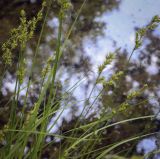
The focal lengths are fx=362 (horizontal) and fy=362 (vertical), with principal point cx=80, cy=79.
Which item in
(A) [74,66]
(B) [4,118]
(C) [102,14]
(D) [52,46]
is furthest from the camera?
(C) [102,14]

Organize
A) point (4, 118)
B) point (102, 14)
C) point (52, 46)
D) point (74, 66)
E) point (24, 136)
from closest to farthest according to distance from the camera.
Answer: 1. point (24, 136)
2. point (4, 118)
3. point (74, 66)
4. point (52, 46)
5. point (102, 14)

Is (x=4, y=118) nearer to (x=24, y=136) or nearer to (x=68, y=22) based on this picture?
(x=68, y=22)

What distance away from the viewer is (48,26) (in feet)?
11.9

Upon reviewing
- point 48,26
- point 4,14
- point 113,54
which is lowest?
point 113,54

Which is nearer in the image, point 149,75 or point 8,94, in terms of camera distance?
point 8,94

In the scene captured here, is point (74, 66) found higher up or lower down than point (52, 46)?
lower down

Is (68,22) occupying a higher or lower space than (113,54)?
higher

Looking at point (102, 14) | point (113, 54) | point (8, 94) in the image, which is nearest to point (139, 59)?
point (102, 14)

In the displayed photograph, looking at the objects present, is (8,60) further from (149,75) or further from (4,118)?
(149,75)

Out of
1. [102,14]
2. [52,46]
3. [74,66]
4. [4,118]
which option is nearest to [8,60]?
[4,118]

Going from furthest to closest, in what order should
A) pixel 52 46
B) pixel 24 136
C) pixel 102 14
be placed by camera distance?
pixel 102 14, pixel 52 46, pixel 24 136

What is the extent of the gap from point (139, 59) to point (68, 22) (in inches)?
32.1

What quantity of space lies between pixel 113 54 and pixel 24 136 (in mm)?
317

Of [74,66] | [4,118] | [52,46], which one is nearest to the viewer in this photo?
[4,118]
